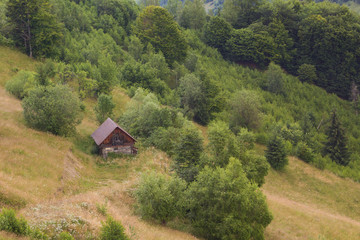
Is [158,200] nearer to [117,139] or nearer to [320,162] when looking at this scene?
[117,139]

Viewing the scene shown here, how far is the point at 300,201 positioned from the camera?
38656 mm

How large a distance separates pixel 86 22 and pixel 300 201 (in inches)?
2230

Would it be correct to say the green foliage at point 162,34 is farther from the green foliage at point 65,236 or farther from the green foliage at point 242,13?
the green foliage at point 65,236

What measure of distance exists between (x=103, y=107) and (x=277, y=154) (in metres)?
26.6

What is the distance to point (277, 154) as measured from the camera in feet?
151

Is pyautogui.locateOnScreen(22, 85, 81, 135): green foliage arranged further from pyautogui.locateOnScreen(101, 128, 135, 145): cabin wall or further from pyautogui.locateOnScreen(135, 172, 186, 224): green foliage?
pyautogui.locateOnScreen(135, 172, 186, 224): green foliage

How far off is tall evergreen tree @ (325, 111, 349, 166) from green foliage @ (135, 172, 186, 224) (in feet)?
128

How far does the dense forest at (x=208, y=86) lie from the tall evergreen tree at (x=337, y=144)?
0.18 metres

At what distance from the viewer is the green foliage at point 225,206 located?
21.7 m

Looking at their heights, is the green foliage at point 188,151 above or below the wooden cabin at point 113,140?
above

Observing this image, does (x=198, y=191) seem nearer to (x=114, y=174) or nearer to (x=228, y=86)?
→ (x=114, y=174)

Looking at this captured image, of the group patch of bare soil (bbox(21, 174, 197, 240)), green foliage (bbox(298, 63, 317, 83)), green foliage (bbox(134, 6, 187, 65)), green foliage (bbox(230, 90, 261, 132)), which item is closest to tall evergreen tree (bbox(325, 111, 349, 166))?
green foliage (bbox(230, 90, 261, 132))

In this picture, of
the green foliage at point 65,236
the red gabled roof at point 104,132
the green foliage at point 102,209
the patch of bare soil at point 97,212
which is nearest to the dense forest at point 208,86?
the patch of bare soil at point 97,212

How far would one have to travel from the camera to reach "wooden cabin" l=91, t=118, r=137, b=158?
35.1m
